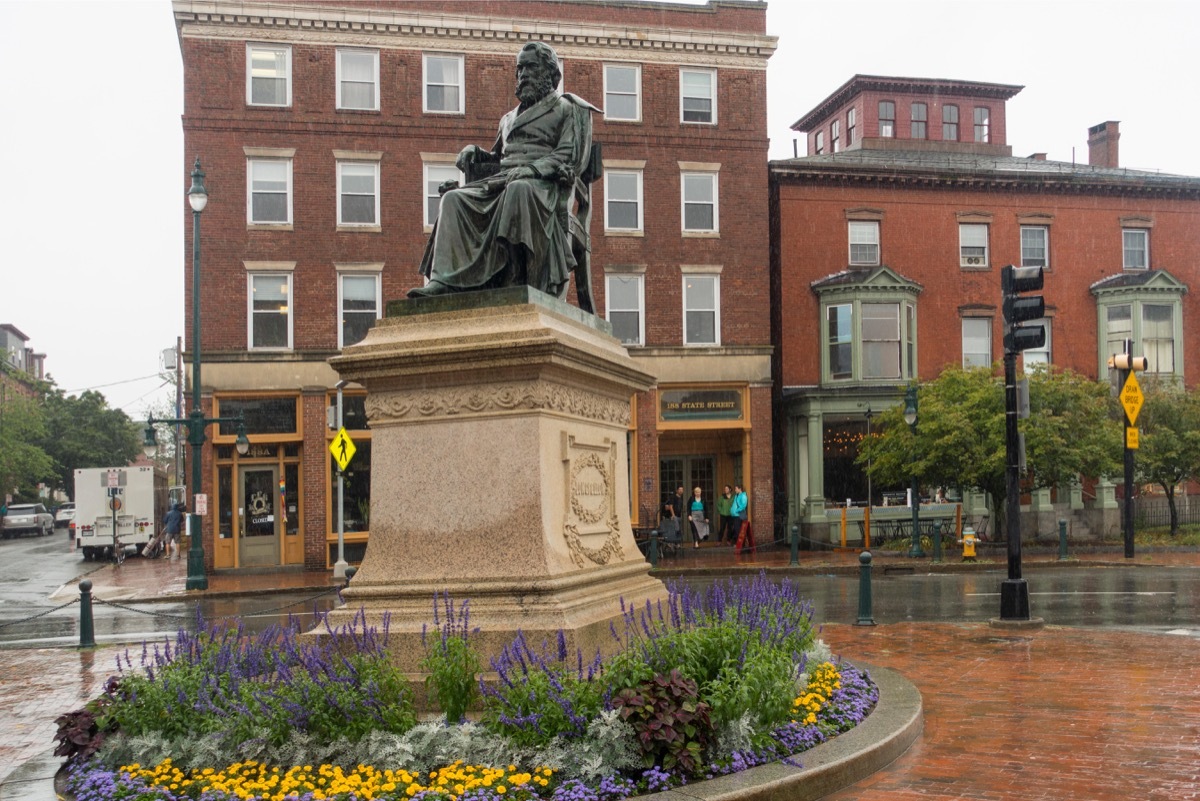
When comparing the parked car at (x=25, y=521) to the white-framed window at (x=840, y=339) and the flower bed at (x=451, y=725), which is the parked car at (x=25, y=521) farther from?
the flower bed at (x=451, y=725)

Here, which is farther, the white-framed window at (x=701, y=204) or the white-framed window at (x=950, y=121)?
the white-framed window at (x=950, y=121)

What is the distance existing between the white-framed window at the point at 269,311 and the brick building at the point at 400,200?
0.05m

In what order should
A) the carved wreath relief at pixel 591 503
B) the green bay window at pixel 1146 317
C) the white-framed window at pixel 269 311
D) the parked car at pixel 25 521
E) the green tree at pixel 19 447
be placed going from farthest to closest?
the green tree at pixel 19 447 → the parked car at pixel 25 521 → the green bay window at pixel 1146 317 → the white-framed window at pixel 269 311 → the carved wreath relief at pixel 591 503

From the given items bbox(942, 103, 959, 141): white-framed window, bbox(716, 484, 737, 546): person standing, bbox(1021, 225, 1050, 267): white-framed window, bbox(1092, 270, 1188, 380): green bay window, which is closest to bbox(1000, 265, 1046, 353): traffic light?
bbox(716, 484, 737, 546): person standing

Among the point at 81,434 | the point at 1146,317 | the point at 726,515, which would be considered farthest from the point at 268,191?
the point at 81,434

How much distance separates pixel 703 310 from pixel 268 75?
1363cm

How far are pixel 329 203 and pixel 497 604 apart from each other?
2660 cm

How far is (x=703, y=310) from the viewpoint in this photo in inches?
1361

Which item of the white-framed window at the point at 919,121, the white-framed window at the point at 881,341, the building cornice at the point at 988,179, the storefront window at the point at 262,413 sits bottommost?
the storefront window at the point at 262,413

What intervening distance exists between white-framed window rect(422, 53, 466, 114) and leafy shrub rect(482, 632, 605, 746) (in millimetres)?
28172

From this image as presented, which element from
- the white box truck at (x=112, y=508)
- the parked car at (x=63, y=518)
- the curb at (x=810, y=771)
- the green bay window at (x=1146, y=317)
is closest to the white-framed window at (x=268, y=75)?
the white box truck at (x=112, y=508)

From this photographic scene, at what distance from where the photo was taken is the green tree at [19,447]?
2849 inches

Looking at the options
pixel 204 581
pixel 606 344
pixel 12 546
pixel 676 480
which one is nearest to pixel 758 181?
pixel 676 480

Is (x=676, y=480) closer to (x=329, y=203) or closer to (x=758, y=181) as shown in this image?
(x=758, y=181)
